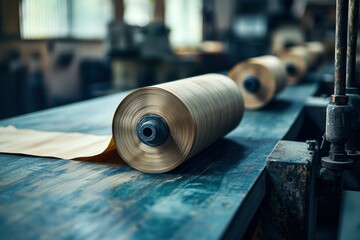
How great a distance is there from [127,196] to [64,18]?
22.3 feet

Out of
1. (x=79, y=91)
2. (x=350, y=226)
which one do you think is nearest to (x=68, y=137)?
(x=350, y=226)

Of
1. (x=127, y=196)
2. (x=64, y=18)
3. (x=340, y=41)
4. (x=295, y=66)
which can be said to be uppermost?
(x=64, y=18)

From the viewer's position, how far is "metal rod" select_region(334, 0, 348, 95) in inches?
75.4

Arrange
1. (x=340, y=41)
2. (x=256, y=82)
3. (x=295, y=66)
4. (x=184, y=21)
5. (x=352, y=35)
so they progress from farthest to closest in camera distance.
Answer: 1. (x=184, y=21)
2. (x=295, y=66)
3. (x=256, y=82)
4. (x=352, y=35)
5. (x=340, y=41)

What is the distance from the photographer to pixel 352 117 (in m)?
2.06

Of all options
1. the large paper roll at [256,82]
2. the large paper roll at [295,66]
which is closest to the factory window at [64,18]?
the large paper roll at [295,66]

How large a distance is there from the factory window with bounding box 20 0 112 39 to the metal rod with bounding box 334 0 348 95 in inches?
214

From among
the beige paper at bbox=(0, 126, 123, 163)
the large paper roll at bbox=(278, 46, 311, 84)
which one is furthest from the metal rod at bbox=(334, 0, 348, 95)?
the large paper roll at bbox=(278, 46, 311, 84)

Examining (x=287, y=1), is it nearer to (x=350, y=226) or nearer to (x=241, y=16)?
(x=241, y=16)

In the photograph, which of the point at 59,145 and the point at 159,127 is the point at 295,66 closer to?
the point at 59,145

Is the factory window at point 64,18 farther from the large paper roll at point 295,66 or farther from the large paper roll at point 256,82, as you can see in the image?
the large paper roll at point 256,82

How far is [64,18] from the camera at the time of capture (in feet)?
25.4

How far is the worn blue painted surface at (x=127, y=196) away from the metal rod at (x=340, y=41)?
1.61 ft

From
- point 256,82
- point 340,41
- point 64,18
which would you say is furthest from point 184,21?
point 340,41
